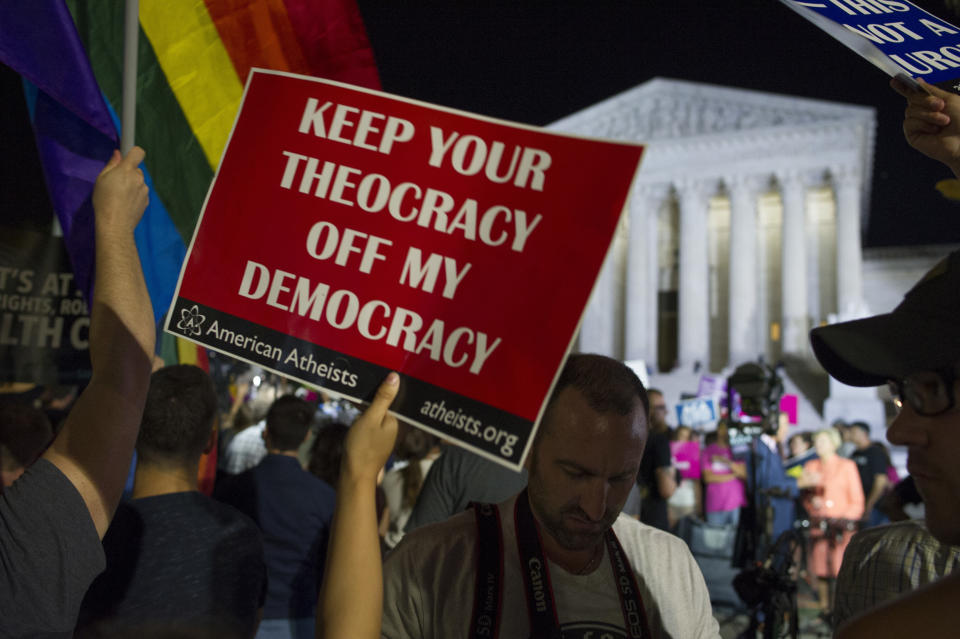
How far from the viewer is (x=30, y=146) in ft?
15.0

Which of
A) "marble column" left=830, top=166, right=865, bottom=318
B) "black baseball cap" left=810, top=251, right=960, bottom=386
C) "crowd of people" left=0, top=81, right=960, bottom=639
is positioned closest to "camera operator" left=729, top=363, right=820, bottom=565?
"crowd of people" left=0, top=81, right=960, bottom=639

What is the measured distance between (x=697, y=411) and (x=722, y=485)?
293 cm

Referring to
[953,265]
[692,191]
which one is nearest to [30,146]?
[953,265]

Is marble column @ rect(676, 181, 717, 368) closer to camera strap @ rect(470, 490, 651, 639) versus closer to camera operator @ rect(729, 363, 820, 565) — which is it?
camera operator @ rect(729, 363, 820, 565)

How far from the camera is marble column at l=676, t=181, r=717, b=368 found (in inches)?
1431

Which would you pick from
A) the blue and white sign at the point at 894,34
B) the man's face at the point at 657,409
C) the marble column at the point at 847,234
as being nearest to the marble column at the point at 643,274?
the marble column at the point at 847,234

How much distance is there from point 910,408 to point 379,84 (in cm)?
212

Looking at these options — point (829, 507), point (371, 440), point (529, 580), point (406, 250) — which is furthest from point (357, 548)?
point (829, 507)

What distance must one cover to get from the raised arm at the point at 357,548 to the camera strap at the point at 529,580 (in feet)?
1.02

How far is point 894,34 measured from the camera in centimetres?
200

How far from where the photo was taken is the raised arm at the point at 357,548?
1.38 metres

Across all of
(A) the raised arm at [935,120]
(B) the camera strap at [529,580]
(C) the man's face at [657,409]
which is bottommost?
(C) the man's face at [657,409]

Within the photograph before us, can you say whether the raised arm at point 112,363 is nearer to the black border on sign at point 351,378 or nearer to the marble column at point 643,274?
the black border on sign at point 351,378

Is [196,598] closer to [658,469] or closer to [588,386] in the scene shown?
[588,386]
